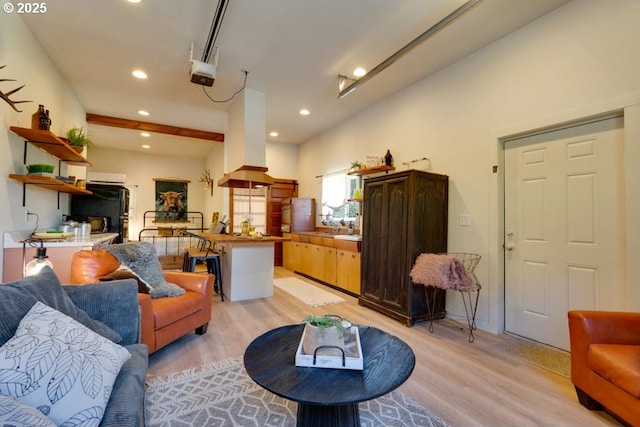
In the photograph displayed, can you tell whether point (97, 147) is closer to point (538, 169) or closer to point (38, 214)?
point (38, 214)

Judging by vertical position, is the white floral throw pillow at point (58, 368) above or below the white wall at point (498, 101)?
below

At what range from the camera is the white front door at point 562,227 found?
2.42m

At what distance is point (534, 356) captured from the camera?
8.48 feet

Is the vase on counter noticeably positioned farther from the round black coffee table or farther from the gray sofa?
the gray sofa

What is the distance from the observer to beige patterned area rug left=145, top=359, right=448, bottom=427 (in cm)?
171

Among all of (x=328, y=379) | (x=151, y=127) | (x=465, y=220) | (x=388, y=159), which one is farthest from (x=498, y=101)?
(x=151, y=127)

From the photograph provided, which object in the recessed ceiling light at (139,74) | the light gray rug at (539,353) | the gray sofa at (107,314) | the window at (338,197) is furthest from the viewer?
the window at (338,197)

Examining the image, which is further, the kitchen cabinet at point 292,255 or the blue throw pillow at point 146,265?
the kitchen cabinet at point 292,255

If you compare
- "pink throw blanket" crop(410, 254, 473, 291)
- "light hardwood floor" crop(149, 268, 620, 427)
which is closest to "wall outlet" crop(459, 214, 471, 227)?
"pink throw blanket" crop(410, 254, 473, 291)

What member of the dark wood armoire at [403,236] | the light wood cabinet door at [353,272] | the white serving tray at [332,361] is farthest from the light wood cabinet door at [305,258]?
the white serving tray at [332,361]

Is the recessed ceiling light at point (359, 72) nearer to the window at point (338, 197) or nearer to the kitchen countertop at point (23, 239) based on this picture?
the window at point (338, 197)

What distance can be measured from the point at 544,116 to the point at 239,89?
3.80 m

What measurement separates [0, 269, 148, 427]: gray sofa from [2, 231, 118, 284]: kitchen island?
1841 mm

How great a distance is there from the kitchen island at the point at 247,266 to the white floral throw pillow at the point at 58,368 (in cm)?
283
